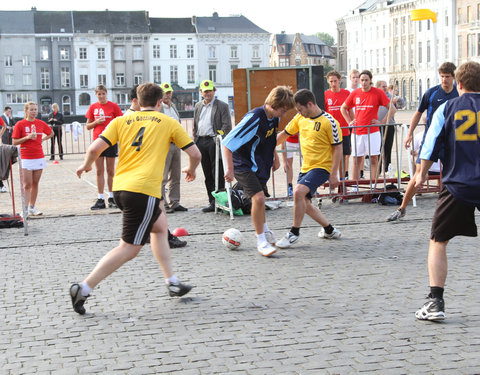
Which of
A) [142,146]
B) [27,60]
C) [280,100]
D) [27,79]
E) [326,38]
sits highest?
[326,38]

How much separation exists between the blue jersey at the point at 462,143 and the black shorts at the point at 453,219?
7 cm

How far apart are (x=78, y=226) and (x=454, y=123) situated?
638 cm

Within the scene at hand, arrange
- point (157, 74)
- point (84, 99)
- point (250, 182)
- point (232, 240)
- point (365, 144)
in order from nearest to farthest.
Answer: point (250, 182) → point (232, 240) → point (365, 144) → point (84, 99) → point (157, 74)

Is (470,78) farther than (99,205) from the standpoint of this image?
No

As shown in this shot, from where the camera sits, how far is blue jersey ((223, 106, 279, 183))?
7.75 metres

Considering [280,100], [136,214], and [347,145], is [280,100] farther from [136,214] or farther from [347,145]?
[347,145]

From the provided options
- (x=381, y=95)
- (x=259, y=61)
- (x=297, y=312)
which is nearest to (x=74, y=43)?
(x=259, y=61)

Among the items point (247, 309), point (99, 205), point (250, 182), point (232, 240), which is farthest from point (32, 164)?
point (247, 309)

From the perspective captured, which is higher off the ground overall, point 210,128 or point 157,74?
point 157,74

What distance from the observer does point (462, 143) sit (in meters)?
5.07

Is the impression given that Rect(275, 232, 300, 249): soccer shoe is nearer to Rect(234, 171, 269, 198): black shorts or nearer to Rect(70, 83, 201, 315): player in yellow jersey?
Rect(234, 171, 269, 198): black shorts

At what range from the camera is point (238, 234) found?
26.7ft

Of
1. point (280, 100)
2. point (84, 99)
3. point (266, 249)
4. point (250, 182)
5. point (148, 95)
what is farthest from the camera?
point (84, 99)

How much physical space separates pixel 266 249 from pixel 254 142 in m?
1.15
